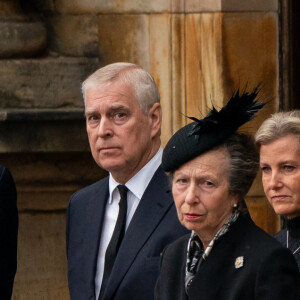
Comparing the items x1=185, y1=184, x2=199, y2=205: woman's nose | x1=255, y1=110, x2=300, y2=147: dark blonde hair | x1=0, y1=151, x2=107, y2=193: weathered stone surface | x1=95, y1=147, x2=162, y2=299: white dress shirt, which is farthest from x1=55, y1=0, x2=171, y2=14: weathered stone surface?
x1=185, y1=184, x2=199, y2=205: woman's nose

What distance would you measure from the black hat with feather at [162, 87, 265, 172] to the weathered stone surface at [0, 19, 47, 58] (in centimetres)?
252

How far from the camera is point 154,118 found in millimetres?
4137

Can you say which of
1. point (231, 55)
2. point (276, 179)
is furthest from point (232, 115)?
point (231, 55)

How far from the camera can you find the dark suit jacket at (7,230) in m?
4.43

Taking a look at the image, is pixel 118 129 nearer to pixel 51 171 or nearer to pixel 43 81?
pixel 43 81

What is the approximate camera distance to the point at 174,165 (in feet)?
11.5

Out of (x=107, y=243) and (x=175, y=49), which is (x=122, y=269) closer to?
(x=107, y=243)

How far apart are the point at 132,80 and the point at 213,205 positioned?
2.76 ft

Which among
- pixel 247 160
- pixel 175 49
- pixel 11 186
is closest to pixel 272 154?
pixel 247 160

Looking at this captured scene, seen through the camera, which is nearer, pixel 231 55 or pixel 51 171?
pixel 231 55

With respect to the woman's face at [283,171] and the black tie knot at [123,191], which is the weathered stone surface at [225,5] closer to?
the black tie knot at [123,191]

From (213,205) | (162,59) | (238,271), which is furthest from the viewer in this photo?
(162,59)

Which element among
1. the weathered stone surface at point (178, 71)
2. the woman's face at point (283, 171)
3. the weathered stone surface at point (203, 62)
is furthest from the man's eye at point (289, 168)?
the weathered stone surface at point (178, 71)

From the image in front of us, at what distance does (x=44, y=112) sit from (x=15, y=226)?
4.72 ft
